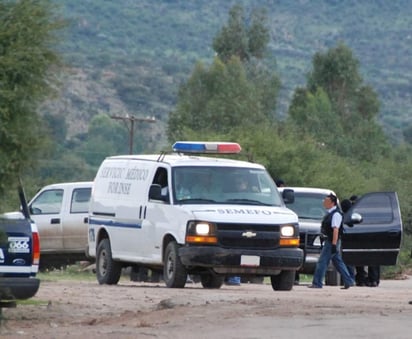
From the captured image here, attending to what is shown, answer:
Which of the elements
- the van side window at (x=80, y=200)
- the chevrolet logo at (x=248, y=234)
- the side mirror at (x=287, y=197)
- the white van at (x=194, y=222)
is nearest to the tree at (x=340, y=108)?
the van side window at (x=80, y=200)

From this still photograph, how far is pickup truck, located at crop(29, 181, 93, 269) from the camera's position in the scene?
1158 inches

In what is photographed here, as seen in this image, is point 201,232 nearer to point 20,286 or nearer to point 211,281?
point 211,281

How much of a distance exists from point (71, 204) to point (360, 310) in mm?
12952

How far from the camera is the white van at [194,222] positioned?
2208cm

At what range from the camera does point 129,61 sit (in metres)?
170

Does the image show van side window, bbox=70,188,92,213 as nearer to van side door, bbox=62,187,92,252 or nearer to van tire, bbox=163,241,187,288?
van side door, bbox=62,187,92,252

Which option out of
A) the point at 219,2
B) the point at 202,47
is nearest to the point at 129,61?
the point at 202,47

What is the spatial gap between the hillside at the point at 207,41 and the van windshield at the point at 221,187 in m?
130

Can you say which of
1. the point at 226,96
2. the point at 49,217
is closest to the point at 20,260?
the point at 49,217

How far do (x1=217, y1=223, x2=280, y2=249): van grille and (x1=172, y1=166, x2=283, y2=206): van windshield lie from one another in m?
0.71

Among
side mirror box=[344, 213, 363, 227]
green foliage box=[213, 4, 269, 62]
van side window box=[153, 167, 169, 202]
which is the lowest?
green foliage box=[213, 4, 269, 62]

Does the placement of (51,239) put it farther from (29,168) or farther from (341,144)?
(341,144)

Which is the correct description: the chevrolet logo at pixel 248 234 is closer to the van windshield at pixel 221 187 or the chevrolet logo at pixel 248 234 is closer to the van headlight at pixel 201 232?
the van headlight at pixel 201 232

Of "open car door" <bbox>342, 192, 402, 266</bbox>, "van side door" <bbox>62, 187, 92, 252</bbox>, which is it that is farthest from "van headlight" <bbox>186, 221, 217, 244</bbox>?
"van side door" <bbox>62, 187, 92, 252</bbox>
